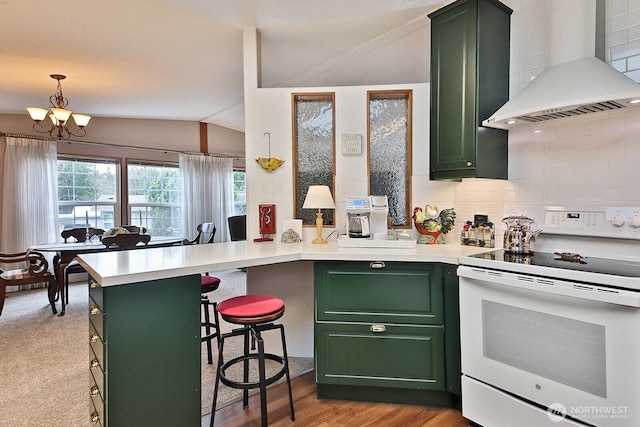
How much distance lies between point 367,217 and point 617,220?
1.31 m

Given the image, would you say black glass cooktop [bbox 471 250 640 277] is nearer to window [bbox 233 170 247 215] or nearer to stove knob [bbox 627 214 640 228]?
stove knob [bbox 627 214 640 228]

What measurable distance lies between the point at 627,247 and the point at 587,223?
20cm

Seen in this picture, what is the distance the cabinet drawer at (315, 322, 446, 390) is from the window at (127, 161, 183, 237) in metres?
4.84

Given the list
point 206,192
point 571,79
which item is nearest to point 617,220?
point 571,79

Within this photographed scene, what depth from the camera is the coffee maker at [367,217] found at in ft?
7.94

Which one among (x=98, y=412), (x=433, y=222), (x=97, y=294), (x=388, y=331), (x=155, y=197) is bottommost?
(x=98, y=412)

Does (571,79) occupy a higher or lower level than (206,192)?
higher

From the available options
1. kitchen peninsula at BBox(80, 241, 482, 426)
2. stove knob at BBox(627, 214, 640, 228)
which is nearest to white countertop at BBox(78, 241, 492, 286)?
kitchen peninsula at BBox(80, 241, 482, 426)

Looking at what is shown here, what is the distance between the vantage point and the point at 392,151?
8.93 feet

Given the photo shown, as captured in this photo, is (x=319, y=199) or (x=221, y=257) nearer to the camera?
(x=221, y=257)

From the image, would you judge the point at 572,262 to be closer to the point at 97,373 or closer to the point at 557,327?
the point at 557,327

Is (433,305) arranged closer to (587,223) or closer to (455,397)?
(455,397)

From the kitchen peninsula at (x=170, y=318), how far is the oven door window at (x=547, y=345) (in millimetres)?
284

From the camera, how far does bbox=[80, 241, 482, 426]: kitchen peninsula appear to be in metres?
1.49
